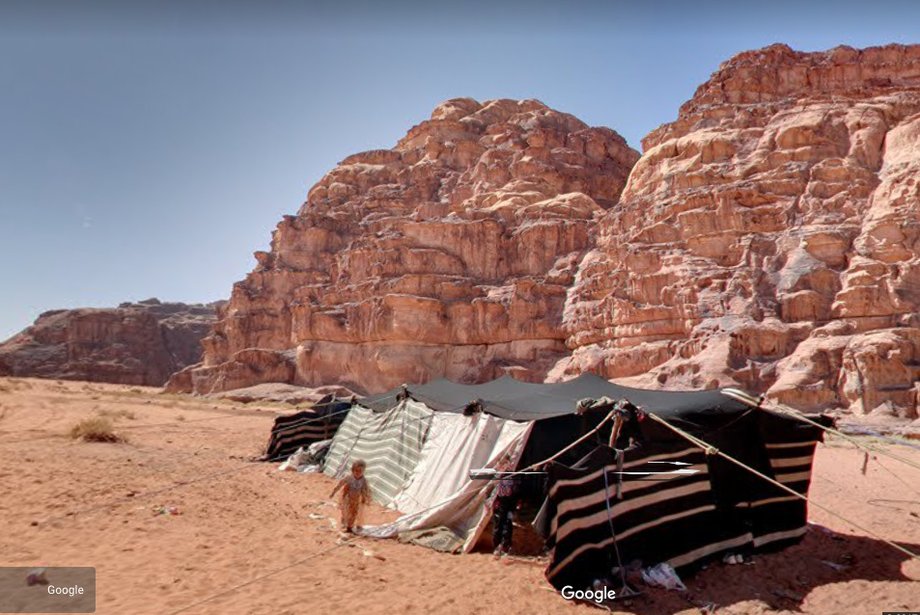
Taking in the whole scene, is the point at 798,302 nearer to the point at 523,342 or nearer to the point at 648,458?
the point at 523,342

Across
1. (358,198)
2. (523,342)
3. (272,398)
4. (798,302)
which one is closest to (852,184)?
(798,302)

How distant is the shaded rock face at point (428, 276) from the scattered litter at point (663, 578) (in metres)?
37.7

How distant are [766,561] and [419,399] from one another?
24.3 feet

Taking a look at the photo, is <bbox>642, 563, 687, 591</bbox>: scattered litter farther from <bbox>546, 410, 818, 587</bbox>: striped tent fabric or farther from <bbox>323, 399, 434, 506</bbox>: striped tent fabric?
<bbox>323, 399, 434, 506</bbox>: striped tent fabric

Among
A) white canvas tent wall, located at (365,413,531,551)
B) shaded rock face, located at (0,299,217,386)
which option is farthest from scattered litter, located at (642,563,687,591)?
shaded rock face, located at (0,299,217,386)

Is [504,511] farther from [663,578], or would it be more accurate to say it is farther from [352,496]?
[352,496]

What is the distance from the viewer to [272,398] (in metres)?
48.8

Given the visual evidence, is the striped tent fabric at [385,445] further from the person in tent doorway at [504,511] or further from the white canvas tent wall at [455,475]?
the person in tent doorway at [504,511]

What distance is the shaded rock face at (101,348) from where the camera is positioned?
252 feet

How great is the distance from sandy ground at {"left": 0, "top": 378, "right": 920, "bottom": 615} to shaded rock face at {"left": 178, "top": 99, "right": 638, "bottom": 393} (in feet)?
114

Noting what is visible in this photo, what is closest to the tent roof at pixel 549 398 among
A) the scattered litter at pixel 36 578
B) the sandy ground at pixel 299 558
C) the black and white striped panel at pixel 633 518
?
the black and white striped panel at pixel 633 518

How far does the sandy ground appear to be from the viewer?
645 centimetres

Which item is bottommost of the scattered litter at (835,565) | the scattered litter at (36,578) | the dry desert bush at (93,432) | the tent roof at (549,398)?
the scattered litter at (835,565)

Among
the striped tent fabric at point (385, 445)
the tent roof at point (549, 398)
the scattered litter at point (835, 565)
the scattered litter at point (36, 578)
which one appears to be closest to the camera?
the scattered litter at point (36, 578)
